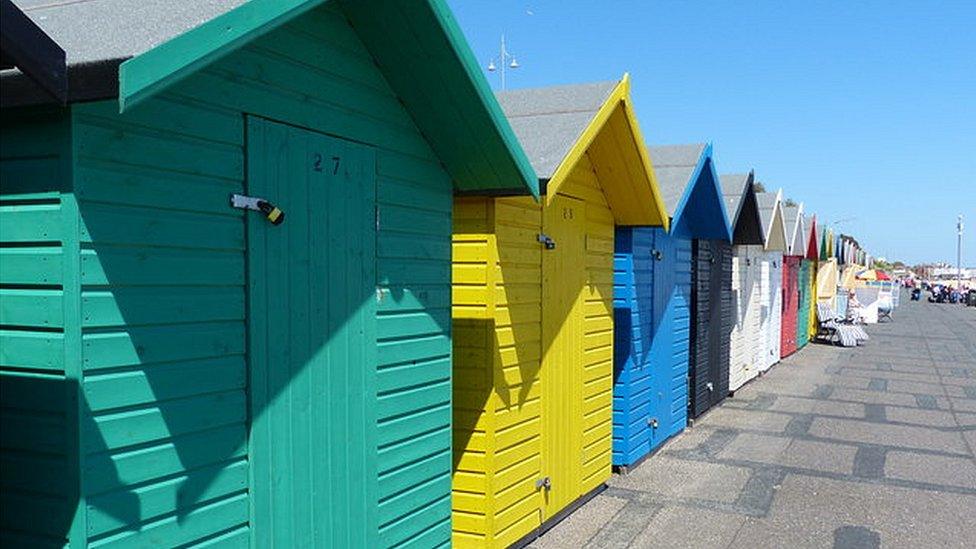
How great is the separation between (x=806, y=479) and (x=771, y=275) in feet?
35.1

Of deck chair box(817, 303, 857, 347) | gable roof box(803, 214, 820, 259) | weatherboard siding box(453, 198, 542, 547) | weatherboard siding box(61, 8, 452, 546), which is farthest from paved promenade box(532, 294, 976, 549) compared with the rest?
deck chair box(817, 303, 857, 347)

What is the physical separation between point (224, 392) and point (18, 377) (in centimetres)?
77

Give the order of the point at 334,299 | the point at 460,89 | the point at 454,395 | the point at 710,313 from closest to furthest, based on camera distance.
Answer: the point at 334,299, the point at 460,89, the point at 454,395, the point at 710,313

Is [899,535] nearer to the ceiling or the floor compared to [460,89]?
nearer to the floor

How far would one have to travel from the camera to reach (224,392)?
123 inches

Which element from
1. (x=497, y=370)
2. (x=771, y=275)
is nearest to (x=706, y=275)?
(x=497, y=370)

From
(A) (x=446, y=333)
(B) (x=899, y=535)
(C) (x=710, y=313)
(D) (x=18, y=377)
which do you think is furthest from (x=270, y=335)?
(C) (x=710, y=313)

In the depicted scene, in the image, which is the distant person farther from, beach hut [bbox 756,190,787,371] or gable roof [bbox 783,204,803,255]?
beach hut [bbox 756,190,787,371]

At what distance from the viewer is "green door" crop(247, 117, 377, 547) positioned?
10.9ft

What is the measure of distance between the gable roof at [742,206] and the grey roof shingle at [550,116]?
17.9ft

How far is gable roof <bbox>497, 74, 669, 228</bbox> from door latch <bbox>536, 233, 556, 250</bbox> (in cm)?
41

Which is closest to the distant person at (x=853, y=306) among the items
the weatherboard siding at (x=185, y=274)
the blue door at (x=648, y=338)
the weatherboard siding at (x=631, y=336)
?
the blue door at (x=648, y=338)

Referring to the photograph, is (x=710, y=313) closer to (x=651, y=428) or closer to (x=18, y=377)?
(x=651, y=428)

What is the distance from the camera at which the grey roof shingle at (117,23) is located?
7.84 feet
